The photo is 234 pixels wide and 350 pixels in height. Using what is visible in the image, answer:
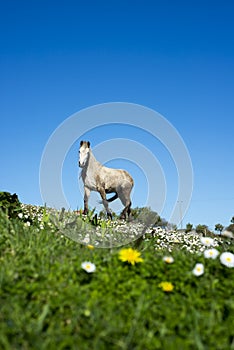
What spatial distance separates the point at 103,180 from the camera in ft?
38.3

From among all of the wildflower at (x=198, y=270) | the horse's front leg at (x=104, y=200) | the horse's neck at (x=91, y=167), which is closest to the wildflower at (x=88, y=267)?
the wildflower at (x=198, y=270)

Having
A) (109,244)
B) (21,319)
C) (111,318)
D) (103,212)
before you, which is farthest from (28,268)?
(103,212)

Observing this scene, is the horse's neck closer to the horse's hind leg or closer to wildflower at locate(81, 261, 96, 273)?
the horse's hind leg

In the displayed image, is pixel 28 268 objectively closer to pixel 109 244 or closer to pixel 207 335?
pixel 207 335

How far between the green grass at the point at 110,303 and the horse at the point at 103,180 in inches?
240

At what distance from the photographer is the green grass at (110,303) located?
299 centimetres

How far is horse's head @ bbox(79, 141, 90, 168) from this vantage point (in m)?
10.1

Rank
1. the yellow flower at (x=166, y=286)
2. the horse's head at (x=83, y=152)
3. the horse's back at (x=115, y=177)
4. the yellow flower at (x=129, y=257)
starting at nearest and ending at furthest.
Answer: the yellow flower at (x=166, y=286) < the yellow flower at (x=129, y=257) < the horse's head at (x=83, y=152) < the horse's back at (x=115, y=177)

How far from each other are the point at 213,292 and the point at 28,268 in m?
1.74

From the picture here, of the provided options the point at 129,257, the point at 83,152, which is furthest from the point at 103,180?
the point at 129,257

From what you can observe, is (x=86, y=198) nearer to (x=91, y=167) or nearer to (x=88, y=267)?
(x=91, y=167)

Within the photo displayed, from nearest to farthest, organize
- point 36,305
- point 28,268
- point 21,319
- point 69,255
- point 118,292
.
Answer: point 21,319
point 36,305
point 118,292
point 28,268
point 69,255

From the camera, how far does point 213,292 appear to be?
3.82m

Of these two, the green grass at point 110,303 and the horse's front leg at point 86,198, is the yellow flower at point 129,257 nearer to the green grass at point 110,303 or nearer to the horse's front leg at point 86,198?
the green grass at point 110,303
